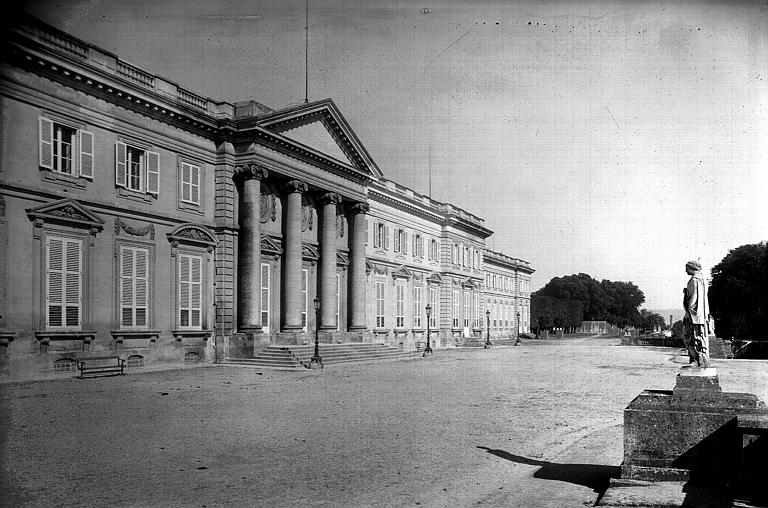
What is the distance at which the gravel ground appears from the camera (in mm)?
8133

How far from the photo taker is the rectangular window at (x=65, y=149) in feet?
71.4

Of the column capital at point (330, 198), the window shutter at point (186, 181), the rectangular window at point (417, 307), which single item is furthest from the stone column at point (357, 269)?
the window shutter at point (186, 181)

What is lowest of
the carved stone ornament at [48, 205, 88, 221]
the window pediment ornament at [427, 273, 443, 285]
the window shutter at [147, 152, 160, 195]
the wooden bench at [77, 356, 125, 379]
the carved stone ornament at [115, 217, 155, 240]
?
the wooden bench at [77, 356, 125, 379]

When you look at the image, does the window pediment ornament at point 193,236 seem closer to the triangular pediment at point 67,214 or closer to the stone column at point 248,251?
the stone column at point 248,251

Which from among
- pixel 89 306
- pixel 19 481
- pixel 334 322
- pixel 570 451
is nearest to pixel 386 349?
pixel 334 322

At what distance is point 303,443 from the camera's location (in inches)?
445

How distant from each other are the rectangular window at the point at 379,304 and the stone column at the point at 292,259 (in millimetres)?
12899

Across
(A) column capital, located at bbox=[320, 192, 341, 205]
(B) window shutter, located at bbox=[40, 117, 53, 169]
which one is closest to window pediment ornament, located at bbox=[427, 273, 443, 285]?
(A) column capital, located at bbox=[320, 192, 341, 205]

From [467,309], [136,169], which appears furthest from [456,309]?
[136,169]

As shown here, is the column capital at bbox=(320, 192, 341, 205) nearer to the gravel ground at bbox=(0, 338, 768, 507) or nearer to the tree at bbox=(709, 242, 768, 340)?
the gravel ground at bbox=(0, 338, 768, 507)

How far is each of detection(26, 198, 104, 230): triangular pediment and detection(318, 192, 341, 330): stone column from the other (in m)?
14.3

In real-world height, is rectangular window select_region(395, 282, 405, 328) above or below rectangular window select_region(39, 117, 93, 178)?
below

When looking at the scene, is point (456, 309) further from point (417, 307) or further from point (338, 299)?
point (338, 299)

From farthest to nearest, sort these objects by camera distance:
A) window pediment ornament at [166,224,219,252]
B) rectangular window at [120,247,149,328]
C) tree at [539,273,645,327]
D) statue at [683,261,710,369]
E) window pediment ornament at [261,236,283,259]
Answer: tree at [539,273,645,327] → window pediment ornament at [261,236,283,259] → window pediment ornament at [166,224,219,252] → rectangular window at [120,247,149,328] → statue at [683,261,710,369]
